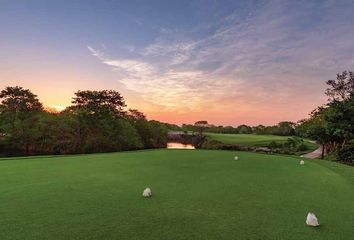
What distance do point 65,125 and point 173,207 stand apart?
27743 millimetres

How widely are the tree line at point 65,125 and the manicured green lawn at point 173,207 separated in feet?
77.6

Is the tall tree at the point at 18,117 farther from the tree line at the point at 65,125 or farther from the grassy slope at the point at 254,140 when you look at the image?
the grassy slope at the point at 254,140

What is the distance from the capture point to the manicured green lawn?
10.4 ft

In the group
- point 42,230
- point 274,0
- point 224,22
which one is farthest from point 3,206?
point 224,22

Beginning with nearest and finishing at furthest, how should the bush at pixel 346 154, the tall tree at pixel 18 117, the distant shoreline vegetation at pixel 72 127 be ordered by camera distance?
the bush at pixel 346 154
the tall tree at pixel 18 117
the distant shoreline vegetation at pixel 72 127

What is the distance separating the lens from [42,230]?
317 centimetres

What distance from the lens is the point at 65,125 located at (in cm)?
2931

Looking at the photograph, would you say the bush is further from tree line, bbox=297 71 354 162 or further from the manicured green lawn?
the manicured green lawn

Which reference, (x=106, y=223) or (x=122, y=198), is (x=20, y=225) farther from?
(x=122, y=198)

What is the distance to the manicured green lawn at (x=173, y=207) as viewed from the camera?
317 centimetres

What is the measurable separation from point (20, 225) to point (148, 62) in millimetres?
16207

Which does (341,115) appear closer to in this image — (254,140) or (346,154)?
(346,154)

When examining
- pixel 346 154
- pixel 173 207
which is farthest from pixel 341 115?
pixel 173 207

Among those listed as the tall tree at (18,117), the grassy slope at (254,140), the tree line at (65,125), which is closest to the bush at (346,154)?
the grassy slope at (254,140)
